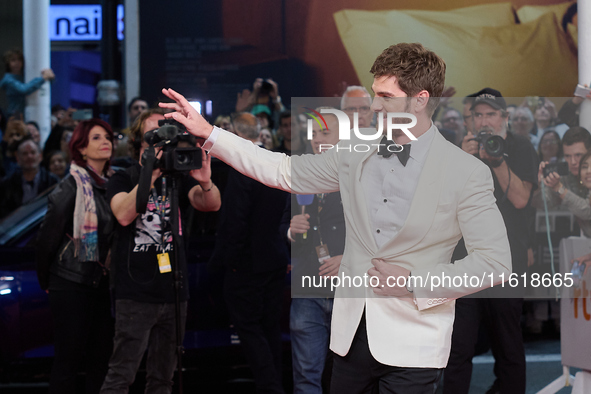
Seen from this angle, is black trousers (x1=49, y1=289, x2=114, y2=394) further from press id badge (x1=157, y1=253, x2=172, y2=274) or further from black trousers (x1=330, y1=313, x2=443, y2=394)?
black trousers (x1=330, y1=313, x2=443, y2=394)

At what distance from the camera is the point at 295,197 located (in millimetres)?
3723

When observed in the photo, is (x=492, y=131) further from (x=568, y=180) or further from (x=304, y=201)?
(x=304, y=201)

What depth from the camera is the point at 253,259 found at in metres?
4.23

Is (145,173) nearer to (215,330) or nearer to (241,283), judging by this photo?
(241,283)

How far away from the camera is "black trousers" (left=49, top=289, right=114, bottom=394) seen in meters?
3.89

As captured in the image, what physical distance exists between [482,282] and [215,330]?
285 cm

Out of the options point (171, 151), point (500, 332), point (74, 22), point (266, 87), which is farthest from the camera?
point (74, 22)

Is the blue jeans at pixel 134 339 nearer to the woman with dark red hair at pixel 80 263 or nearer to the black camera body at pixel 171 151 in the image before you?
the woman with dark red hair at pixel 80 263

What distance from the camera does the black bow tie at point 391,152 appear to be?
7.97 feet

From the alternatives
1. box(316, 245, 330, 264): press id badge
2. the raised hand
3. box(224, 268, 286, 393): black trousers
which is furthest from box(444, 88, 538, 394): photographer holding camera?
the raised hand

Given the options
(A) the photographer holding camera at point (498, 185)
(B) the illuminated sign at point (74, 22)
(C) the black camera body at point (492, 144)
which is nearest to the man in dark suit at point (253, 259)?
(A) the photographer holding camera at point (498, 185)

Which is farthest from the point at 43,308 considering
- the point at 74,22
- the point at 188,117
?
the point at 74,22

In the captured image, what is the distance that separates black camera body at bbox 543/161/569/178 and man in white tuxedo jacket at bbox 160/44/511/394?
165 centimetres

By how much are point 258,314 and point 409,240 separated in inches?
83.9
